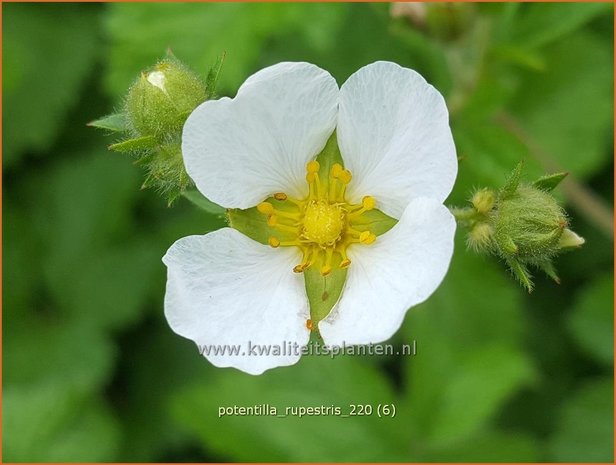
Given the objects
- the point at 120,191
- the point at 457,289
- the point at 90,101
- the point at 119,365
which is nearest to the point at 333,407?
the point at 457,289

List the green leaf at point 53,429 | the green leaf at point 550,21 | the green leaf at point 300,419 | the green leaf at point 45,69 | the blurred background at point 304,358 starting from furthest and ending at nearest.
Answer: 1. the green leaf at point 45,69
2. the green leaf at point 53,429
3. the green leaf at point 300,419
4. the blurred background at point 304,358
5. the green leaf at point 550,21

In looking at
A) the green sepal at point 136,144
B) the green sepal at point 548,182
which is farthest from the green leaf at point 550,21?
the green sepal at point 136,144

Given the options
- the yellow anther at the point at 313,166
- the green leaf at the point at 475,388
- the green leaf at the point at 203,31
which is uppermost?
the yellow anther at the point at 313,166

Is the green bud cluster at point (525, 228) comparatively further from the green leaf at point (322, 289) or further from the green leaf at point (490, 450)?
the green leaf at point (490, 450)

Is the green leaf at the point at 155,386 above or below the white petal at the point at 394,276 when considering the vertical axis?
below

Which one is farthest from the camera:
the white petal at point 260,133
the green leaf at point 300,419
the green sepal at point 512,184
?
the green leaf at point 300,419

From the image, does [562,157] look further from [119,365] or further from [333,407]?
[119,365]

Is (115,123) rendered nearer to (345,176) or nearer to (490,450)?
(345,176)
